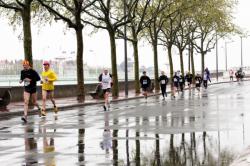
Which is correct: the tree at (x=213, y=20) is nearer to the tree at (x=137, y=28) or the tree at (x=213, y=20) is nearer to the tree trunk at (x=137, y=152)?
the tree at (x=137, y=28)

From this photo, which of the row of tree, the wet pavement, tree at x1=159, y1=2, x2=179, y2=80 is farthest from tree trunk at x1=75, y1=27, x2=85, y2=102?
tree at x1=159, y1=2, x2=179, y2=80

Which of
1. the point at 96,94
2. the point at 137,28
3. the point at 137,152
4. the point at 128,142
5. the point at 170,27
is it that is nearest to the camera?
the point at 137,152

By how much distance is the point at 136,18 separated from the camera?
190 feet

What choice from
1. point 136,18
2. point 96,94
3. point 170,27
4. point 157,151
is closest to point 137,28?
point 136,18

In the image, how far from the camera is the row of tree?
35.3 m

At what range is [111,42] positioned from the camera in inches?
1716

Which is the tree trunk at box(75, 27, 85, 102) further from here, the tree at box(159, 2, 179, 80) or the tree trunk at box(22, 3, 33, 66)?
the tree at box(159, 2, 179, 80)

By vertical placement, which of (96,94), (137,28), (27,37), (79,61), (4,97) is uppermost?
(137,28)

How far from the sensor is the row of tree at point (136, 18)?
35344 mm

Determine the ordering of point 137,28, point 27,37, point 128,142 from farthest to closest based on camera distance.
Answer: point 137,28 → point 27,37 → point 128,142

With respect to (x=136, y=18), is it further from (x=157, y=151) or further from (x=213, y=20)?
(x=157, y=151)

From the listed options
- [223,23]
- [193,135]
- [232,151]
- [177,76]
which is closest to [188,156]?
[232,151]

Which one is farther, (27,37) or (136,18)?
(136,18)

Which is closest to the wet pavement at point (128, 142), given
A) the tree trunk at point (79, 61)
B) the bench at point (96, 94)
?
the tree trunk at point (79, 61)
